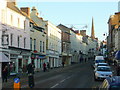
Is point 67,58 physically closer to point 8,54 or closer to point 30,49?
point 30,49

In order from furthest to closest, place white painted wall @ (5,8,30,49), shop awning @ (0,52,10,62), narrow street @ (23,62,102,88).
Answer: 1. white painted wall @ (5,8,30,49)
2. shop awning @ (0,52,10,62)
3. narrow street @ (23,62,102,88)

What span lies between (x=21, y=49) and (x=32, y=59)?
6572 mm

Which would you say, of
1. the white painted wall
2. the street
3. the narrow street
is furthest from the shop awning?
the narrow street

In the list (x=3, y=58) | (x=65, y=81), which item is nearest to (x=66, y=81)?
(x=65, y=81)

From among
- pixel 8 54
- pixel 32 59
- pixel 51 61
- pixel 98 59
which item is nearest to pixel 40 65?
pixel 32 59

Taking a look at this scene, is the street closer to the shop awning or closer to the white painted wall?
the shop awning

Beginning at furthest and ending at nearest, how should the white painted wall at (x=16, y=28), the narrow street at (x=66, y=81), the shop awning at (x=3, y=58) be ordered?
the white painted wall at (x=16, y=28) < the shop awning at (x=3, y=58) < the narrow street at (x=66, y=81)

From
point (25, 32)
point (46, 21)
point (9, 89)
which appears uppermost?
point (46, 21)

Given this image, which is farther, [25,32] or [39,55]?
[39,55]

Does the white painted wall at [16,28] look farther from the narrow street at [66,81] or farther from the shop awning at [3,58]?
the narrow street at [66,81]

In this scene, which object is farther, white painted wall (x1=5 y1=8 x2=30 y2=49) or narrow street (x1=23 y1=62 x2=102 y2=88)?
white painted wall (x1=5 y1=8 x2=30 y2=49)

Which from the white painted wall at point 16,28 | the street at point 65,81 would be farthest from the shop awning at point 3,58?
the street at point 65,81

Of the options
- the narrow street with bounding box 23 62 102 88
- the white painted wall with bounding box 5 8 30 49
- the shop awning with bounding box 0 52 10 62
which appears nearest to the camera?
the narrow street with bounding box 23 62 102 88

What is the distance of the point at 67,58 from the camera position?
269ft
